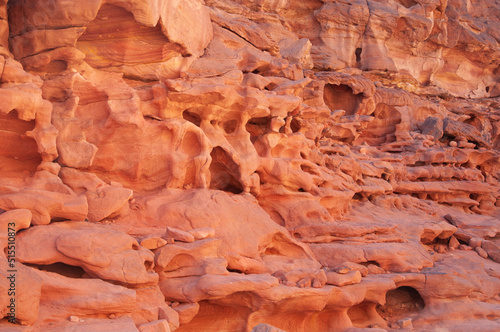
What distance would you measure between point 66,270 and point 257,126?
5.70 m

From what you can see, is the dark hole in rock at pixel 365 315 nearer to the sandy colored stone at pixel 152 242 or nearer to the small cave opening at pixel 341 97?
the sandy colored stone at pixel 152 242

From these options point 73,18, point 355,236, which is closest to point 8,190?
point 73,18

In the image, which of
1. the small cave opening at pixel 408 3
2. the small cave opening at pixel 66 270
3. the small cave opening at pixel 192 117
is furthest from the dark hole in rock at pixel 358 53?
the small cave opening at pixel 66 270

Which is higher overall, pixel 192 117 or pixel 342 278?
pixel 192 117

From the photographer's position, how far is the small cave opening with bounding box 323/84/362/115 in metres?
17.7

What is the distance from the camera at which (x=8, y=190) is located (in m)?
5.67

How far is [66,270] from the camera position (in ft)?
18.4

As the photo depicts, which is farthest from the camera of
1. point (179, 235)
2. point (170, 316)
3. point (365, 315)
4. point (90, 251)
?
point (365, 315)

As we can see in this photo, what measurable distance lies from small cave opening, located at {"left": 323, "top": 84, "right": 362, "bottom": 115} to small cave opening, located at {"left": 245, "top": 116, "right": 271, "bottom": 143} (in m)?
7.96

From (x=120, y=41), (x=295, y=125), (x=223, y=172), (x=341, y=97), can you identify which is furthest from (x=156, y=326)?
(x=341, y=97)

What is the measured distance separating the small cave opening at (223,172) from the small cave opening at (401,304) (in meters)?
3.37

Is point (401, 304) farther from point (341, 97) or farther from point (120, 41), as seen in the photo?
point (341, 97)

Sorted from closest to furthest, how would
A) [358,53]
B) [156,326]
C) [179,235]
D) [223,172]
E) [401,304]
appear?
[156,326]
[179,235]
[401,304]
[223,172]
[358,53]

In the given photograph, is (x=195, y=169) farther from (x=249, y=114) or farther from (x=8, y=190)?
(x=8, y=190)
